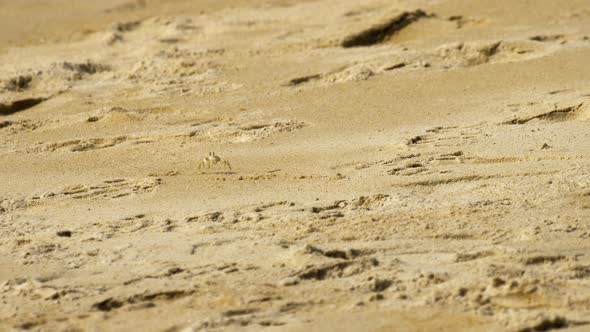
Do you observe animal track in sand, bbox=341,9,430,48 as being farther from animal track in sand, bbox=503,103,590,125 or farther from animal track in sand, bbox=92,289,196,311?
animal track in sand, bbox=92,289,196,311

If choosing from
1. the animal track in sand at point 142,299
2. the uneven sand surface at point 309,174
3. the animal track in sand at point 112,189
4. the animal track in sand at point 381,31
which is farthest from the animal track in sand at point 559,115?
the animal track in sand at point 142,299

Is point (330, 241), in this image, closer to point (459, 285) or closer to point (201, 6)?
point (459, 285)

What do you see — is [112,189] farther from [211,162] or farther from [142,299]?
[142,299]

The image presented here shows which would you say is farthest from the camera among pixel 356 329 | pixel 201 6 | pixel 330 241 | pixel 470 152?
pixel 201 6

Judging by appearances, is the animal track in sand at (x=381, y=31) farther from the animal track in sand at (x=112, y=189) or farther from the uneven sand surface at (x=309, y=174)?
the animal track in sand at (x=112, y=189)

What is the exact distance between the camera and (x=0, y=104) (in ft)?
24.7

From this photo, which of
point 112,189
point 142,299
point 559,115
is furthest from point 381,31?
point 142,299

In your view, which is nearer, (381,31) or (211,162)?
(211,162)

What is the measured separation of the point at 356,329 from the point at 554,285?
81 centimetres

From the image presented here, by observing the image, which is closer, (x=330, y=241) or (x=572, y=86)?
(x=330, y=241)

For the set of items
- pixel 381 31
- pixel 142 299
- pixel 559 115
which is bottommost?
pixel 142 299

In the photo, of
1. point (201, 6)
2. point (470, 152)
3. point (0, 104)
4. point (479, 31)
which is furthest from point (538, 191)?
point (201, 6)

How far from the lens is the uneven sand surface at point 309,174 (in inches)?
162

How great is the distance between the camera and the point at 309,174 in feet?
18.3
